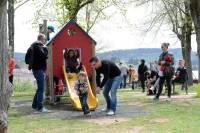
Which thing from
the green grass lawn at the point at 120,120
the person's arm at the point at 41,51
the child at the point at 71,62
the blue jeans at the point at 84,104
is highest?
the person's arm at the point at 41,51

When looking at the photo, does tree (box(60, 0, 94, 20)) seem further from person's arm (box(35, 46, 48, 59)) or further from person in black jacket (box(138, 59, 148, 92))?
person's arm (box(35, 46, 48, 59))

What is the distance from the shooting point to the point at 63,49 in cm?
1648

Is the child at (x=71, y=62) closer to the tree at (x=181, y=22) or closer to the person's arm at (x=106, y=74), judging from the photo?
the person's arm at (x=106, y=74)

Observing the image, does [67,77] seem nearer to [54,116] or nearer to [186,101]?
[54,116]

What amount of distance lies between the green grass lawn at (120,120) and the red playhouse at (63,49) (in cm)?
90

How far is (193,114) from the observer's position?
13.8 metres

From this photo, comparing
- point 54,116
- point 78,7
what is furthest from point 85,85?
point 78,7

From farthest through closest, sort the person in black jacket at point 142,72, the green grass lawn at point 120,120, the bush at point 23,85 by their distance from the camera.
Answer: the bush at point 23,85
the person in black jacket at point 142,72
the green grass lawn at point 120,120

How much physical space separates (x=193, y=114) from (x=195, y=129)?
8.20 ft

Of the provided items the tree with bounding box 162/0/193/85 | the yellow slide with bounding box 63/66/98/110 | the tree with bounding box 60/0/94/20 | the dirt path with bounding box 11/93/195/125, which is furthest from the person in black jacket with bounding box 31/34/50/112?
the tree with bounding box 162/0/193/85

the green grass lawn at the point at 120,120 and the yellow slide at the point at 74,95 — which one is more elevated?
the yellow slide at the point at 74,95

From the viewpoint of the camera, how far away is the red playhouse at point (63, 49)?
16312 millimetres

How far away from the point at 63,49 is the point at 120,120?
434cm

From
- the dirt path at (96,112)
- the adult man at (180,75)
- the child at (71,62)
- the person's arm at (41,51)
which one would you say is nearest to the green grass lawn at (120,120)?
the dirt path at (96,112)
